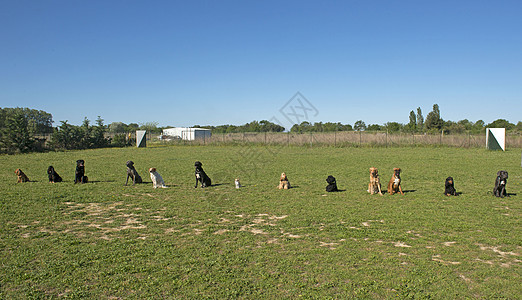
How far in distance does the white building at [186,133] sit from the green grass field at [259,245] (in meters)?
43.3

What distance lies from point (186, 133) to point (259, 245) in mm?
51156

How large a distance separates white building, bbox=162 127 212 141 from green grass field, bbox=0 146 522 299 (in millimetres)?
43314

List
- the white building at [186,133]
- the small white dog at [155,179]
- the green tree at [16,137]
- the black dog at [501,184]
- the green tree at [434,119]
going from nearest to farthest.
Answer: the black dog at [501,184]
the small white dog at [155,179]
the green tree at [16,137]
the white building at [186,133]
the green tree at [434,119]

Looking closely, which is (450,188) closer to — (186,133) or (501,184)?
(501,184)

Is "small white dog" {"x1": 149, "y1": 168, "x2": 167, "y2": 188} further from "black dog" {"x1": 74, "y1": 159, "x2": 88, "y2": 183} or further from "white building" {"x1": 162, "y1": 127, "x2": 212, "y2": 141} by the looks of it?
"white building" {"x1": 162, "y1": 127, "x2": 212, "y2": 141}

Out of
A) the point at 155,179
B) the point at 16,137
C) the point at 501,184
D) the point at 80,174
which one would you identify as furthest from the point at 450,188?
the point at 16,137

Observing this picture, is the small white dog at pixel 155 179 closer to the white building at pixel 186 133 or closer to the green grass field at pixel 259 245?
the green grass field at pixel 259 245

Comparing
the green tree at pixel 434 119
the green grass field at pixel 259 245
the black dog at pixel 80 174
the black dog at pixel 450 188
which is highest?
the green tree at pixel 434 119

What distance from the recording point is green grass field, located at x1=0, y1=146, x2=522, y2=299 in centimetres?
388

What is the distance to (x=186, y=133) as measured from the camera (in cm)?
5478

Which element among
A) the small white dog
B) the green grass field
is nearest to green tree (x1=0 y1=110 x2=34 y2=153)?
the green grass field

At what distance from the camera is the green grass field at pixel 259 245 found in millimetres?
3881

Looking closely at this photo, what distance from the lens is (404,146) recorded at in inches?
1441

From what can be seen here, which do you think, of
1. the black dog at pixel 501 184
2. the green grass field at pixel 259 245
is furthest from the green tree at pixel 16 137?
the black dog at pixel 501 184
